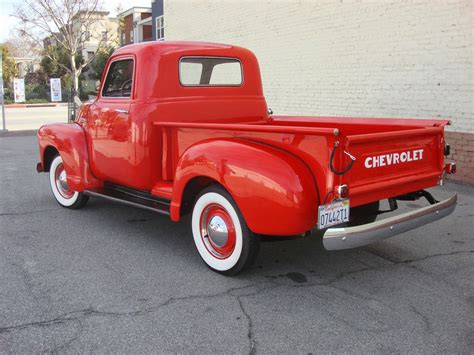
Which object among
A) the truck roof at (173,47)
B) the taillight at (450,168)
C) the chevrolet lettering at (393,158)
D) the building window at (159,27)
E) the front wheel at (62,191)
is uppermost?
the building window at (159,27)

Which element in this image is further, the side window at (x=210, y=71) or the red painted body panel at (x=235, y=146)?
the side window at (x=210, y=71)

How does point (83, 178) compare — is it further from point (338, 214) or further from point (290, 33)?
point (290, 33)

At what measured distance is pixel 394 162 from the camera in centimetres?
374

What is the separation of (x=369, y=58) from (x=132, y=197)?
5.54 metres

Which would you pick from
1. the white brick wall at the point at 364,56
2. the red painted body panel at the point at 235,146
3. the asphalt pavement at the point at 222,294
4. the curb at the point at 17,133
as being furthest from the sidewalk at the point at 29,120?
the asphalt pavement at the point at 222,294

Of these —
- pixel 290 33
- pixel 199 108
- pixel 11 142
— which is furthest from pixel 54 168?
pixel 11 142

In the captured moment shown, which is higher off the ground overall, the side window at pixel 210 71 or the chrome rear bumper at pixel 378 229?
the side window at pixel 210 71

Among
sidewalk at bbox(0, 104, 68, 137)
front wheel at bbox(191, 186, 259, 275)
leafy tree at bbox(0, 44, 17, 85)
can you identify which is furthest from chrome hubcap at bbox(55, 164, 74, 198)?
leafy tree at bbox(0, 44, 17, 85)

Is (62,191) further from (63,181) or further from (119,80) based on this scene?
(119,80)

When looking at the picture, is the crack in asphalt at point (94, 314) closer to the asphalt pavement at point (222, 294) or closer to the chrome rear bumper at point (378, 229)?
the asphalt pavement at point (222, 294)

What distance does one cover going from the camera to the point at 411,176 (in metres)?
3.90

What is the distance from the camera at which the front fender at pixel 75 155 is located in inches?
215

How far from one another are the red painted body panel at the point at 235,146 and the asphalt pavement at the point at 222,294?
1.10 ft

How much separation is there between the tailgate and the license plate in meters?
0.14
